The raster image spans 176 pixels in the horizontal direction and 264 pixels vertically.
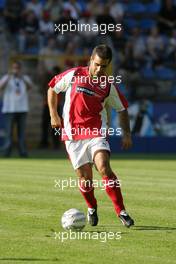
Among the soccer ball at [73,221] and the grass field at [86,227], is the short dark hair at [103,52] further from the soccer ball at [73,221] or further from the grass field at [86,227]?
the grass field at [86,227]

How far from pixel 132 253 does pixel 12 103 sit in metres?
16.2

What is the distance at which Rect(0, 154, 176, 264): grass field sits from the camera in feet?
27.6

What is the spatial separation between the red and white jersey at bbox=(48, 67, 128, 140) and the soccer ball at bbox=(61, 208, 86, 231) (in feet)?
3.38

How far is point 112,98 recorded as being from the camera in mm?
10836

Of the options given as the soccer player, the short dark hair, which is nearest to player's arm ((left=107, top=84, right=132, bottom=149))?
the soccer player

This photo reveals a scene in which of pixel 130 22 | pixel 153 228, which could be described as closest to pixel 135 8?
pixel 130 22

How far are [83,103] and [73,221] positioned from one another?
147 cm

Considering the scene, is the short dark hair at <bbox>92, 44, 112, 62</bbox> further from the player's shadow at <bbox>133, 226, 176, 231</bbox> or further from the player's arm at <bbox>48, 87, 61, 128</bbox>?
the player's shadow at <bbox>133, 226, 176, 231</bbox>

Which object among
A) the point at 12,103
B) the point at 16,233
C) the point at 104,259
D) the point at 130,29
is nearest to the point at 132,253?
the point at 104,259

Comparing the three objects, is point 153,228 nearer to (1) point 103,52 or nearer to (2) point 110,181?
(2) point 110,181

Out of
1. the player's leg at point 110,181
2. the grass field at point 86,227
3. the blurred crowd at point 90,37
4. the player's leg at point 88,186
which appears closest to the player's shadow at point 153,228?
the grass field at point 86,227

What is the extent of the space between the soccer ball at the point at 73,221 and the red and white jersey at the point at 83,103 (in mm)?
1031

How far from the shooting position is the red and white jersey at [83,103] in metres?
10.6

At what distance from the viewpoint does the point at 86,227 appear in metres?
10.4
